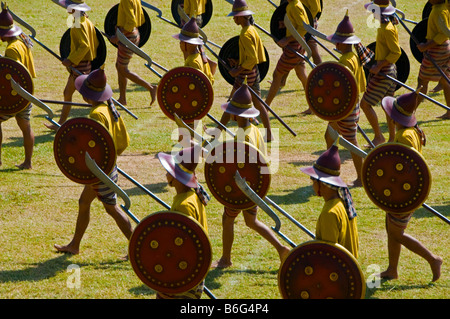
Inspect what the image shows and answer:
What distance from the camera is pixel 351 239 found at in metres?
5.59

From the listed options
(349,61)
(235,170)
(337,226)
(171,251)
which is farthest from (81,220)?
(349,61)

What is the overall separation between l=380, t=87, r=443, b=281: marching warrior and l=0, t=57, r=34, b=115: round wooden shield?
3.89 meters

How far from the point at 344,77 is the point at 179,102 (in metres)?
1.86

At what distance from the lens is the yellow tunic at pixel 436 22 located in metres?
10.9

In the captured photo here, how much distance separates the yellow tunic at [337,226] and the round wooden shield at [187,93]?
3598mm

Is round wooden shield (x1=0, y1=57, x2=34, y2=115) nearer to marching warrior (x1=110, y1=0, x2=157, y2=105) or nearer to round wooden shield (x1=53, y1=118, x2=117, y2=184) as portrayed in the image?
round wooden shield (x1=53, y1=118, x2=117, y2=184)

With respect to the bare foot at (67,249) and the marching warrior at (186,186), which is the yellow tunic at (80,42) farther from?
the marching warrior at (186,186)

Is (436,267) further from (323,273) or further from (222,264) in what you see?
(323,273)

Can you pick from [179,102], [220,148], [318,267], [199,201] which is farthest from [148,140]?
[318,267]

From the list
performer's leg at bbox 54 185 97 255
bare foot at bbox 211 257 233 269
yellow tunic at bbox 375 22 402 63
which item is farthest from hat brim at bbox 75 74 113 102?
yellow tunic at bbox 375 22 402 63

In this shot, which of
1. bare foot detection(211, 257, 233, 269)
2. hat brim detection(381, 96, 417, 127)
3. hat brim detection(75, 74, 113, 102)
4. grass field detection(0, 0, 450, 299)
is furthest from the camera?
bare foot detection(211, 257, 233, 269)

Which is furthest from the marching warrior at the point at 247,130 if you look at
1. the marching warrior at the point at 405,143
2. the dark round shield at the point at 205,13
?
the dark round shield at the point at 205,13

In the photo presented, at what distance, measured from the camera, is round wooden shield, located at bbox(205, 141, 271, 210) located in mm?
6598
